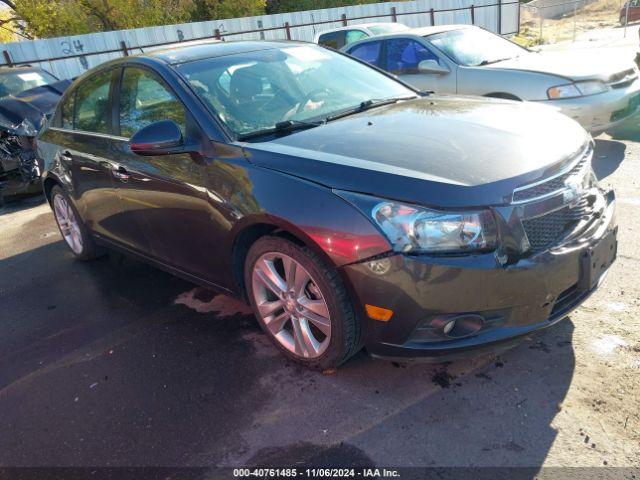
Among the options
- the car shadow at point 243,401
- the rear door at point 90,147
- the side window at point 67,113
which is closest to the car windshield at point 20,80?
the side window at point 67,113

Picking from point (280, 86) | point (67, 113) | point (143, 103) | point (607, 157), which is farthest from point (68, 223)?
point (607, 157)

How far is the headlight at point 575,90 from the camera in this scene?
595 cm

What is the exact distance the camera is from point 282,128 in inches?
125

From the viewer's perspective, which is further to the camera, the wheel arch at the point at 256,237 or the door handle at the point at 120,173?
the door handle at the point at 120,173

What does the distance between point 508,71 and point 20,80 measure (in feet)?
27.0

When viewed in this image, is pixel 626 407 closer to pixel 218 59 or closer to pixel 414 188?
pixel 414 188

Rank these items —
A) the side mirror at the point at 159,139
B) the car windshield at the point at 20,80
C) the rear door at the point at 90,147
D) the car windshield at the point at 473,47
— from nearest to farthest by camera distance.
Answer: the side mirror at the point at 159,139
the rear door at the point at 90,147
the car windshield at the point at 473,47
the car windshield at the point at 20,80

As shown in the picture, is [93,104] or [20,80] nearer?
[93,104]

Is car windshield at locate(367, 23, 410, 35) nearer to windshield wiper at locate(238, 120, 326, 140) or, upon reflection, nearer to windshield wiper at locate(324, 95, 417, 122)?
windshield wiper at locate(324, 95, 417, 122)

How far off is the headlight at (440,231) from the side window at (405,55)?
534 cm

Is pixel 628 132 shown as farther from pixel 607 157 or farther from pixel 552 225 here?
pixel 552 225

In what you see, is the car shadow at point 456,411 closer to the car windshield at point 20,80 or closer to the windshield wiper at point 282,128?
the windshield wiper at point 282,128

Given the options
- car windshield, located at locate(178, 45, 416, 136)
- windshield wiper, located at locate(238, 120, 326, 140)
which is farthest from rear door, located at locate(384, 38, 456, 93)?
windshield wiper, located at locate(238, 120, 326, 140)

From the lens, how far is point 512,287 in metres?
2.38
